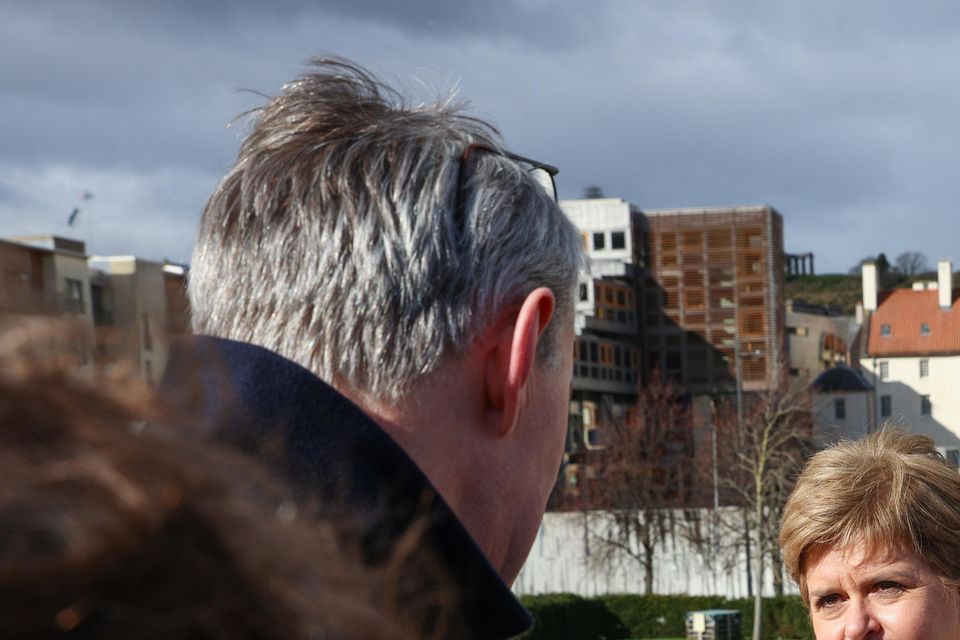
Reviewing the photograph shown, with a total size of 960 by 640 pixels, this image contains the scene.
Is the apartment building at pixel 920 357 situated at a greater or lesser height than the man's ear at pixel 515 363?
lesser

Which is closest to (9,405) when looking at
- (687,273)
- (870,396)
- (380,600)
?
(380,600)

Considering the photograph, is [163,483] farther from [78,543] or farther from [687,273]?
[687,273]

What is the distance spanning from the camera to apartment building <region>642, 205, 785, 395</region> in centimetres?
8069

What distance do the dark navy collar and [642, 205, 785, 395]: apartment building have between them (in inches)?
3120

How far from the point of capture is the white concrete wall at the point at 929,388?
302 ft

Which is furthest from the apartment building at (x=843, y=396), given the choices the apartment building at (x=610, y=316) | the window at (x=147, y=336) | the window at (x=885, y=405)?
the window at (x=147, y=336)

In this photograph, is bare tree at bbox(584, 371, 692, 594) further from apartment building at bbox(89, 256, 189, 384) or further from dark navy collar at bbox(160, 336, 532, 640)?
apartment building at bbox(89, 256, 189, 384)

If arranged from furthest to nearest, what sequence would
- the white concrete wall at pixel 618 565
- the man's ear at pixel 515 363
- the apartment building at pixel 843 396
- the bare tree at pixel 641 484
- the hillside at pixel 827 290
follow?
the hillside at pixel 827 290 → the apartment building at pixel 843 396 → the bare tree at pixel 641 484 → the white concrete wall at pixel 618 565 → the man's ear at pixel 515 363

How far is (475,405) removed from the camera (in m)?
1.67

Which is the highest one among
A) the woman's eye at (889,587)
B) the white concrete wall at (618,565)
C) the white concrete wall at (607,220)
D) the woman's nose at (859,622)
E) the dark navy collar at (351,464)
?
the white concrete wall at (607,220)

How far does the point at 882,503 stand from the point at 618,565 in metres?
57.7

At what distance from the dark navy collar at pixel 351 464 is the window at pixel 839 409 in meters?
86.7

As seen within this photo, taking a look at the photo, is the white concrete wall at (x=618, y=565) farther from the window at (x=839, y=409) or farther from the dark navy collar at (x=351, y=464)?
the dark navy collar at (x=351, y=464)

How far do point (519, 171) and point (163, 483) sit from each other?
46.9 inches
